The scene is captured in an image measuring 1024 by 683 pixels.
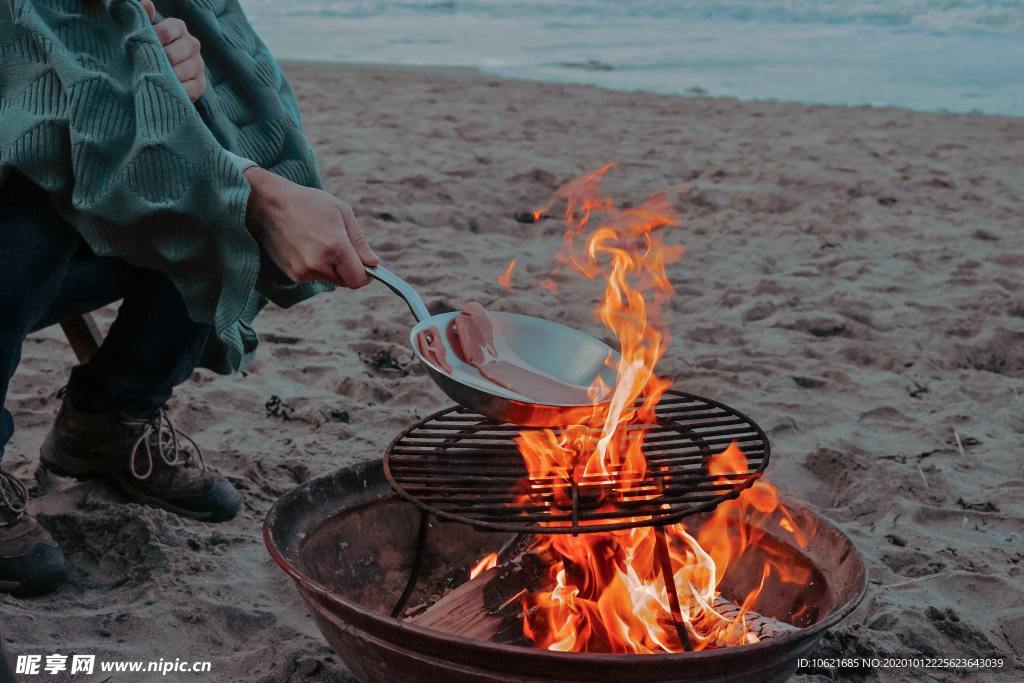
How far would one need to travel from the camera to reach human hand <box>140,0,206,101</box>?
192cm

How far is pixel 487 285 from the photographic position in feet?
12.9

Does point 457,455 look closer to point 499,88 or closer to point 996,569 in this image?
point 996,569

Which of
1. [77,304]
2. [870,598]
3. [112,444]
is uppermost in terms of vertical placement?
A: [77,304]

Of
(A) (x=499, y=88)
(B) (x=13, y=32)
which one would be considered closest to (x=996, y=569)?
(B) (x=13, y=32)

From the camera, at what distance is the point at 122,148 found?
167 cm

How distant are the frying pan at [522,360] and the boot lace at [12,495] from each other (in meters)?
0.87

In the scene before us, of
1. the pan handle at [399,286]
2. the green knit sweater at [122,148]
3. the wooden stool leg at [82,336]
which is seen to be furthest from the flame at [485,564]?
the wooden stool leg at [82,336]

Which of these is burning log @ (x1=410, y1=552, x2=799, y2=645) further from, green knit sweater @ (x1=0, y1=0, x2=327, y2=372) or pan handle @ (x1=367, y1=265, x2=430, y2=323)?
green knit sweater @ (x1=0, y1=0, x2=327, y2=372)

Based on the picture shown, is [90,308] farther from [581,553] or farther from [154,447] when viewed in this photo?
[581,553]

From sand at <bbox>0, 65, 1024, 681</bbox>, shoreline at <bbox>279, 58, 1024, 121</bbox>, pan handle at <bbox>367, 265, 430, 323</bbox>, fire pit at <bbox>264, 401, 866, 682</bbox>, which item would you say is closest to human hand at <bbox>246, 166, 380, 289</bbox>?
pan handle at <bbox>367, 265, 430, 323</bbox>

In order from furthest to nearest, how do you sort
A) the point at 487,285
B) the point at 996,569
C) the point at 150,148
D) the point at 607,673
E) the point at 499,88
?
the point at 499,88 < the point at 487,285 < the point at 996,569 < the point at 150,148 < the point at 607,673

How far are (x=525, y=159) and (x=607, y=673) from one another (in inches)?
186

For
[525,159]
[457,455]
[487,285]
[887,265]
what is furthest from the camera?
[525,159]

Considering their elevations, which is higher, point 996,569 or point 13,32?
point 13,32
